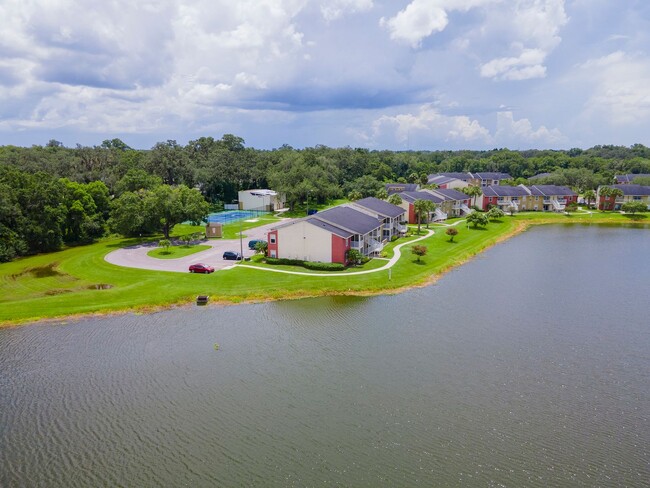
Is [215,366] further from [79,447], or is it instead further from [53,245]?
[53,245]

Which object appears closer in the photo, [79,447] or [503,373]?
[79,447]

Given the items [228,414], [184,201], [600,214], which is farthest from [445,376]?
[600,214]

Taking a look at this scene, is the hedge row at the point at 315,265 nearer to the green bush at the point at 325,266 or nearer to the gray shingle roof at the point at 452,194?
the green bush at the point at 325,266

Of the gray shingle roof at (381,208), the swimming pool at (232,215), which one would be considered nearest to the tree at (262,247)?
the gray shingle roof at (381,208)

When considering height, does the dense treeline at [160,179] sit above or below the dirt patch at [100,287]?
above

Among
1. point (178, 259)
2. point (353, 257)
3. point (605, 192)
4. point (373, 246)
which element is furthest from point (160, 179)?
point (605, 192)
